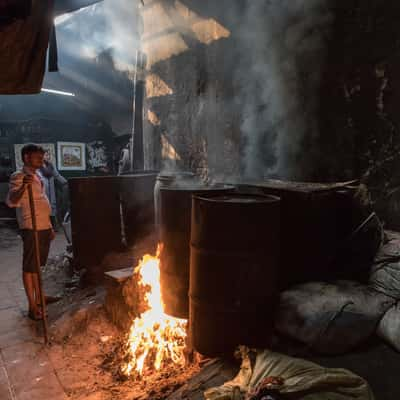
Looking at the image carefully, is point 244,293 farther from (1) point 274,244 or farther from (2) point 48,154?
(2) point 48,154

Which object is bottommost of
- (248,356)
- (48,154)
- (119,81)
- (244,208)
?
(248,356)

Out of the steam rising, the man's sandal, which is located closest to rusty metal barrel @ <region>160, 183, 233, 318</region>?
the steam rising

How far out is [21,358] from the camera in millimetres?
4164

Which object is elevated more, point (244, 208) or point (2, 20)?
point (2, 20)

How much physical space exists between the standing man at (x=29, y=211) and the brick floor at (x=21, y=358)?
35 cm

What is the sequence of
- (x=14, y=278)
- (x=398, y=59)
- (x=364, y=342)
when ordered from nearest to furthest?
(x=364, y=342) < (x=398, y=59) < (x=14, y=278)

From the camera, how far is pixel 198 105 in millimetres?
6332

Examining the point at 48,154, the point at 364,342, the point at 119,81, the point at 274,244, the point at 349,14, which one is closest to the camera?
the point at 364,342

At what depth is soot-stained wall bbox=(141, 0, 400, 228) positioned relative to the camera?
3945 mm

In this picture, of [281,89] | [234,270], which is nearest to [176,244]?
[234,270]

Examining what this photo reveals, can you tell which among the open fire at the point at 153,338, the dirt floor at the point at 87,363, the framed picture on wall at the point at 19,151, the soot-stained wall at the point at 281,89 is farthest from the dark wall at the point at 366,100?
the framed picture on wall at the point at 19,151

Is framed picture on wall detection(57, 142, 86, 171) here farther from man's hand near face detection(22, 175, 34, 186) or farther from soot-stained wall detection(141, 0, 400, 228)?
man's hand near face detection(22, 175, 34, 186)

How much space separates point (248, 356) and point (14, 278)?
248 inches

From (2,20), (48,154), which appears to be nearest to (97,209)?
(2,20)
